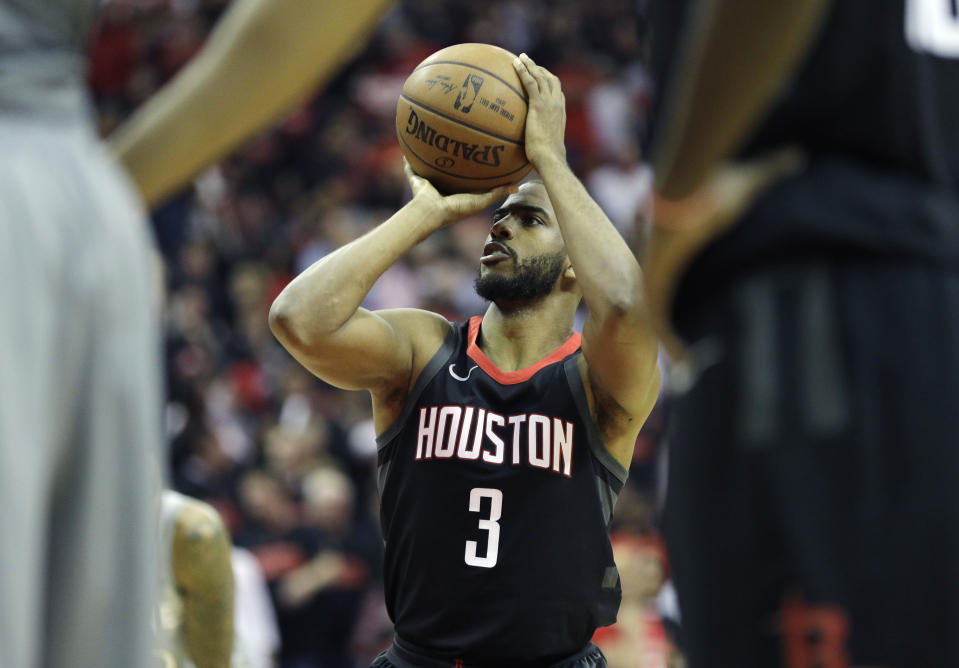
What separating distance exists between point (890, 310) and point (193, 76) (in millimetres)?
1144

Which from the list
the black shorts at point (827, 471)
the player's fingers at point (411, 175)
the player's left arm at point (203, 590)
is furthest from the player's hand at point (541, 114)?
the black shorts at point (827, 471)

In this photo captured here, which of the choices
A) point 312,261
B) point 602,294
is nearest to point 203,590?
point 602,294

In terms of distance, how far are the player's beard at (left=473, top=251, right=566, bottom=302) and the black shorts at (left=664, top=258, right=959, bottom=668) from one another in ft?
8.05

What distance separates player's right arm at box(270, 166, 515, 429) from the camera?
4.23 meters

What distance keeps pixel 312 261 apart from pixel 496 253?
8408 millimetres

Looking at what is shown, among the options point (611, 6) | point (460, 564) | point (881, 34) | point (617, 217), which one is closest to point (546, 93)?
point (460, 564)

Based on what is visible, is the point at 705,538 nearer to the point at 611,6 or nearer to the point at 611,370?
the point at 611,370

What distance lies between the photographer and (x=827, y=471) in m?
1.87

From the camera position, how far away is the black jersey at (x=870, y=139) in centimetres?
195

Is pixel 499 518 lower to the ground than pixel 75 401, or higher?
higher

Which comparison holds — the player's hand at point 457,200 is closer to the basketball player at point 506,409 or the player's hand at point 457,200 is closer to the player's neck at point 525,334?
the basketball player at point 506,409

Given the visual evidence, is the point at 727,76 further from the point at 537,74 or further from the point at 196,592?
the point at 196,592

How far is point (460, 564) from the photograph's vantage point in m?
4.06

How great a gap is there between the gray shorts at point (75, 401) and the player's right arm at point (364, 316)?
2570 millimetres
